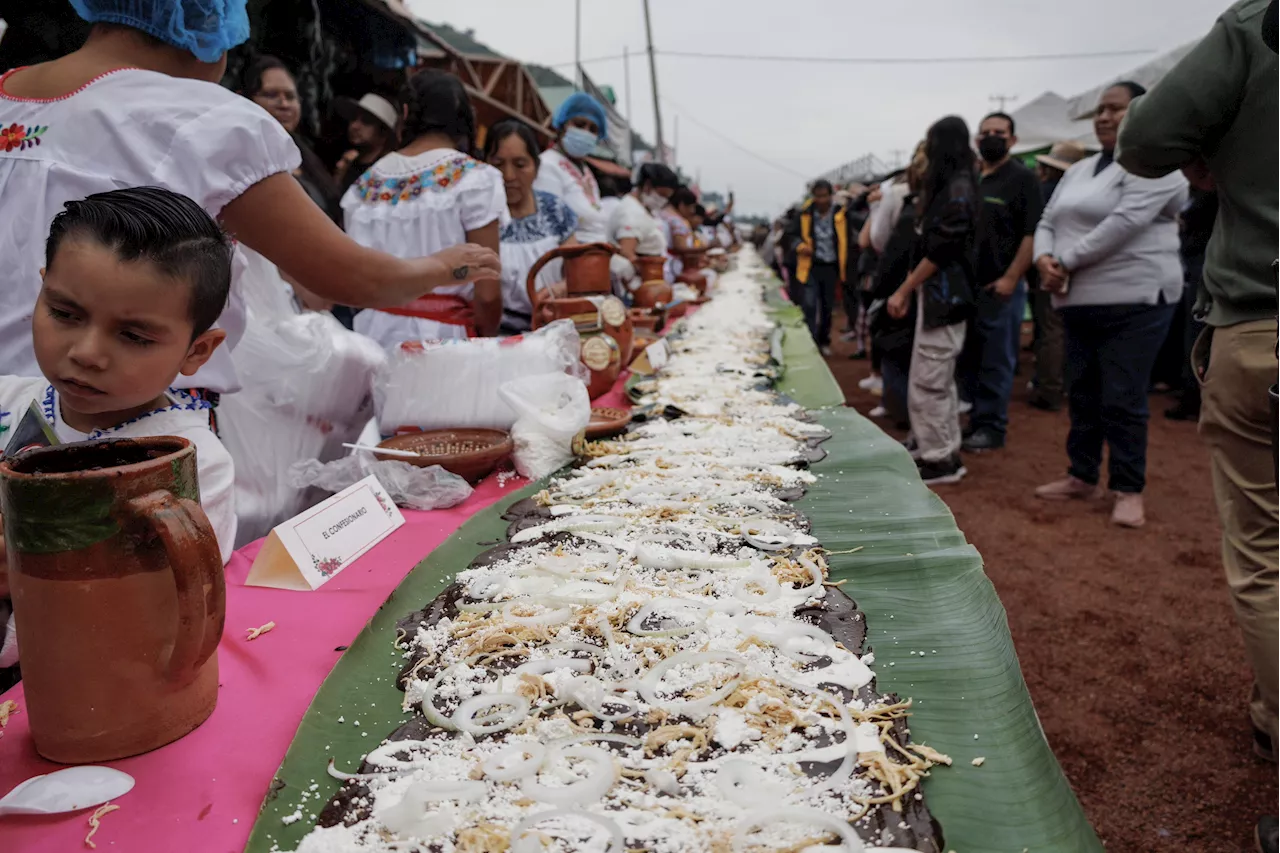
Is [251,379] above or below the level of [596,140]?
below

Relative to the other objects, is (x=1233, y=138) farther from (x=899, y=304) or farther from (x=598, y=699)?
(x=899, y=304)

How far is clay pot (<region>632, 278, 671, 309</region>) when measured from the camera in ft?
12.3

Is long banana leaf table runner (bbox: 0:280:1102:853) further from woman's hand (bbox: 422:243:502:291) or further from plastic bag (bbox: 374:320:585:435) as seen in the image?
woman's hand (bbox: 422:243:502:291)

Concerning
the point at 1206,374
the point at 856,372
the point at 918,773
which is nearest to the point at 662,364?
the point at 1206,374

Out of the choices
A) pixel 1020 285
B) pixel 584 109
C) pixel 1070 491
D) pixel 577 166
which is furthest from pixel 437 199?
pixel 1020 285

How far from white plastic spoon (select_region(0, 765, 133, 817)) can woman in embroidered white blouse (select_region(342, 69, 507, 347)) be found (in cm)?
180

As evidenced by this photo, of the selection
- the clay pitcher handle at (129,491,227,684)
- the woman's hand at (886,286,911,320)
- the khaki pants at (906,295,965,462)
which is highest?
the clay pitcher handle at (129,491,227,684)

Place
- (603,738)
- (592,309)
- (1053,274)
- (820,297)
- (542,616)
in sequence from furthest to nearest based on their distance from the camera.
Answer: (820,297)
(1053,274)
(592,309)
(542,616)
(603,738)

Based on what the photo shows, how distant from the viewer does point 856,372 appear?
7766 mm

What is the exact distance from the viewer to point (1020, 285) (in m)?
5.25

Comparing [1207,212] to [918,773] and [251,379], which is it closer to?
[918,773]

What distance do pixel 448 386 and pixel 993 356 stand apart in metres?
3.91

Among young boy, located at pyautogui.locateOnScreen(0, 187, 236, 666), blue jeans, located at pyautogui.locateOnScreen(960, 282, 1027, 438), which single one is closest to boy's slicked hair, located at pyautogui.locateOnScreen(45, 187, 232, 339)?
young boy, located at pyautogui.locateOnScreen(0, 187, 236, 666)

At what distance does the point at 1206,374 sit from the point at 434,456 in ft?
5.56
